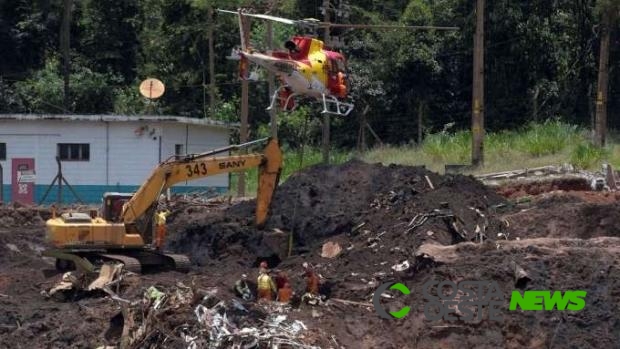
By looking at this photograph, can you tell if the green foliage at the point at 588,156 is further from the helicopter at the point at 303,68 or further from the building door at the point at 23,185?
the building door at the point at 23,185

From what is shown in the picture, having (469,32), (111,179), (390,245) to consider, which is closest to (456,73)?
(469,32)

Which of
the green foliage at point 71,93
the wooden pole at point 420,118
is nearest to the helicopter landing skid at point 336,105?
the wooden pole at point 420,118

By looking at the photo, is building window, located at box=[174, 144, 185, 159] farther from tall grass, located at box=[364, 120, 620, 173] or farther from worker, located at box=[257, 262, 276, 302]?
worker, located at box=[257, 262, 276, 302]

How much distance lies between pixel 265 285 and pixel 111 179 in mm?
21936

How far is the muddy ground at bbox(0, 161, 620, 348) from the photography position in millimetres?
17797

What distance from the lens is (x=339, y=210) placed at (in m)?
26.4

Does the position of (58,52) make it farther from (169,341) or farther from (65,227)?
(169,341)

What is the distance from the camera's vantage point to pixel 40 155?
41.0 m

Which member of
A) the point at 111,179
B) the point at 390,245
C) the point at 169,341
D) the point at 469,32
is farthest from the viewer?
the point at 469,32

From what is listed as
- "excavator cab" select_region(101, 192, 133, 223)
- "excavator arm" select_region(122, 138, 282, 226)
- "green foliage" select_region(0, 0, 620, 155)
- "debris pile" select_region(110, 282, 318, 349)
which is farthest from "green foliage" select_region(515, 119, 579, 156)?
"debris pile" select_region(110, 282, 318, 349)

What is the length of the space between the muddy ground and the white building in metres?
8.14

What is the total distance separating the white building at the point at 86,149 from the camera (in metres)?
40.5

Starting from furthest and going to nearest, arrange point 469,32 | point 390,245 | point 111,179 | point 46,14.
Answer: point 46,14 → point 469,32 → point 111,179 → point 390,245

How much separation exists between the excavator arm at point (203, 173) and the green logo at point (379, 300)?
19.1ft
